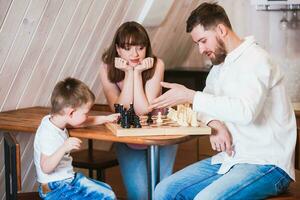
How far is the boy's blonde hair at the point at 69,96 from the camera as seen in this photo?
2.53 m

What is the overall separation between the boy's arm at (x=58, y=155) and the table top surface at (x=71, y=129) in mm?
108

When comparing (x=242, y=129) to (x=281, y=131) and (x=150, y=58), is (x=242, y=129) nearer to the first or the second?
(x=281, y=131)

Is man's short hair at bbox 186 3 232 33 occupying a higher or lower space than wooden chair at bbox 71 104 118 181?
higher

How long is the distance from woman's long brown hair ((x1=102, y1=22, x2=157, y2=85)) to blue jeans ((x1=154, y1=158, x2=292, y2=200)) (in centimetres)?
70

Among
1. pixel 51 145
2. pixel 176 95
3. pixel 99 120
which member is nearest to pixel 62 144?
pixel 51 145

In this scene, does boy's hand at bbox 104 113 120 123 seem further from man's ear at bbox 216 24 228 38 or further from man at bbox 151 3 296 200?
→ man's ear at bbox 216 24 228 38

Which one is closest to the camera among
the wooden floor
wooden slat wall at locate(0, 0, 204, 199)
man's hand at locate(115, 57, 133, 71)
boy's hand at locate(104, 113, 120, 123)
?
boy's hand at locate(104, 113, 120, 123)

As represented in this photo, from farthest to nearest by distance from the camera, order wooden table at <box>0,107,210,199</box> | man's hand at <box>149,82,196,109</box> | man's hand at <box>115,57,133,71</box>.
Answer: man's hand at <box>115,57,133,71</box>, man's hand at <box>149,82,196,109</box>, wooden table at <box>0,107,210,199</box>

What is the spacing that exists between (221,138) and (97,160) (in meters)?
1.07

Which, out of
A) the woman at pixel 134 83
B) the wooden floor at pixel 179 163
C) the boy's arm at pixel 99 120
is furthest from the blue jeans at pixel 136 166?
the wooden floor at pixel 179 163

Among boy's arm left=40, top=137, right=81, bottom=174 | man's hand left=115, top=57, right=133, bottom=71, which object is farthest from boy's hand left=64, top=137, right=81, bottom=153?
man's hand left=115, top=57, right=133, bottom=71

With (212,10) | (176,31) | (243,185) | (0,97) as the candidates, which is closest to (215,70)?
(212,10)

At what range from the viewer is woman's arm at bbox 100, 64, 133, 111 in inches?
118

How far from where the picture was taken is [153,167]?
8.23 feet
